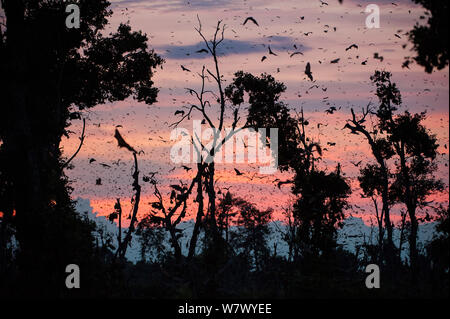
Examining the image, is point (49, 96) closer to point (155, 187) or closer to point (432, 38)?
point (155, 187)

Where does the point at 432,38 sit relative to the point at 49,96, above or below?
below

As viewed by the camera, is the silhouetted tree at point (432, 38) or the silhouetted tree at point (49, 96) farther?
the silhouetted tree at point (49, 96)

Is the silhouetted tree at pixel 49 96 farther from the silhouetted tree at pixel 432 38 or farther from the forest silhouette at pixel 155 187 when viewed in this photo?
the silhouetted tree at pixel 432 38

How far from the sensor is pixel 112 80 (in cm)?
3616

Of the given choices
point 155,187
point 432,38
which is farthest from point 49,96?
point 432,38

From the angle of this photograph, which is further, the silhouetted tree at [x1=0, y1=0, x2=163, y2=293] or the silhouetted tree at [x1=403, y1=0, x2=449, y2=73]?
the silhouetted tree at [x1=0, y1=0, x2=163, y2=293]

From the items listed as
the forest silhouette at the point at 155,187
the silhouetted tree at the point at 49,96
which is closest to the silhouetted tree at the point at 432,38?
the forest silhouette at the point at 155,187

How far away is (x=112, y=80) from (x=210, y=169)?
27.8 ft

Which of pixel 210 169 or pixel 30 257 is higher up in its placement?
pixel 210 169

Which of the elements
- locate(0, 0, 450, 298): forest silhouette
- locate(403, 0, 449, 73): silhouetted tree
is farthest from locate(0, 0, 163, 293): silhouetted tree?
locate(403, 0, 449, 73): silhouetted tree

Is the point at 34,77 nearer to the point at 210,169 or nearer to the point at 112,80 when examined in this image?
the point at 112,80

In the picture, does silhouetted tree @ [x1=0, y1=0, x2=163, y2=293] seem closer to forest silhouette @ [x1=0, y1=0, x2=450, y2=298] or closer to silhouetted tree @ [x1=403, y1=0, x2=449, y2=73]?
forest silhouette @ [x1=0, y1=0, x2=450, y2=298]

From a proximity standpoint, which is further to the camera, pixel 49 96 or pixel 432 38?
pixel 49 96
